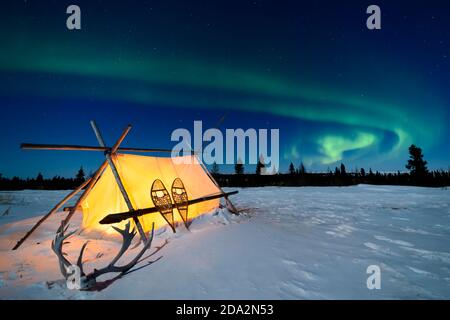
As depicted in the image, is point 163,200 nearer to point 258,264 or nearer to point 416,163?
point 258,264

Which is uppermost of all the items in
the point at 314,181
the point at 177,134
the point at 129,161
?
the point at 177,134

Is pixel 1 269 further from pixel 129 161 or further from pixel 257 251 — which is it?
pixel 257 251

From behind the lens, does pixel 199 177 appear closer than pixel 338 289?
No

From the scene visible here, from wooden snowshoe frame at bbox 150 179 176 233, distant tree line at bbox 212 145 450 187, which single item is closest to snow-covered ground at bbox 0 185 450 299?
wooden snowshoe frame at bbox 150 179 176 233

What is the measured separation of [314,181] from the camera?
1527 inches

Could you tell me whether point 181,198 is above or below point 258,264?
above

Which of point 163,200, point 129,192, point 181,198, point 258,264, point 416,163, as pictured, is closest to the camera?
point 258,264

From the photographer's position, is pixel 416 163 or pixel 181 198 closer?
pixel 181 198

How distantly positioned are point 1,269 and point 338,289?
5.79 m

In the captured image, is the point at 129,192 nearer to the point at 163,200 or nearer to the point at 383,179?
the point at 163,200

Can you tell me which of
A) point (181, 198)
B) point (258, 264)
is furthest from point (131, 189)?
point (258, 264)

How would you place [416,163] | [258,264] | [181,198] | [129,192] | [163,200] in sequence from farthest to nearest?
[416,163] → [181,198] → [163,200] → [129,192] → [258,264]

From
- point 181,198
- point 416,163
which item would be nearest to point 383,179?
point 416,163
